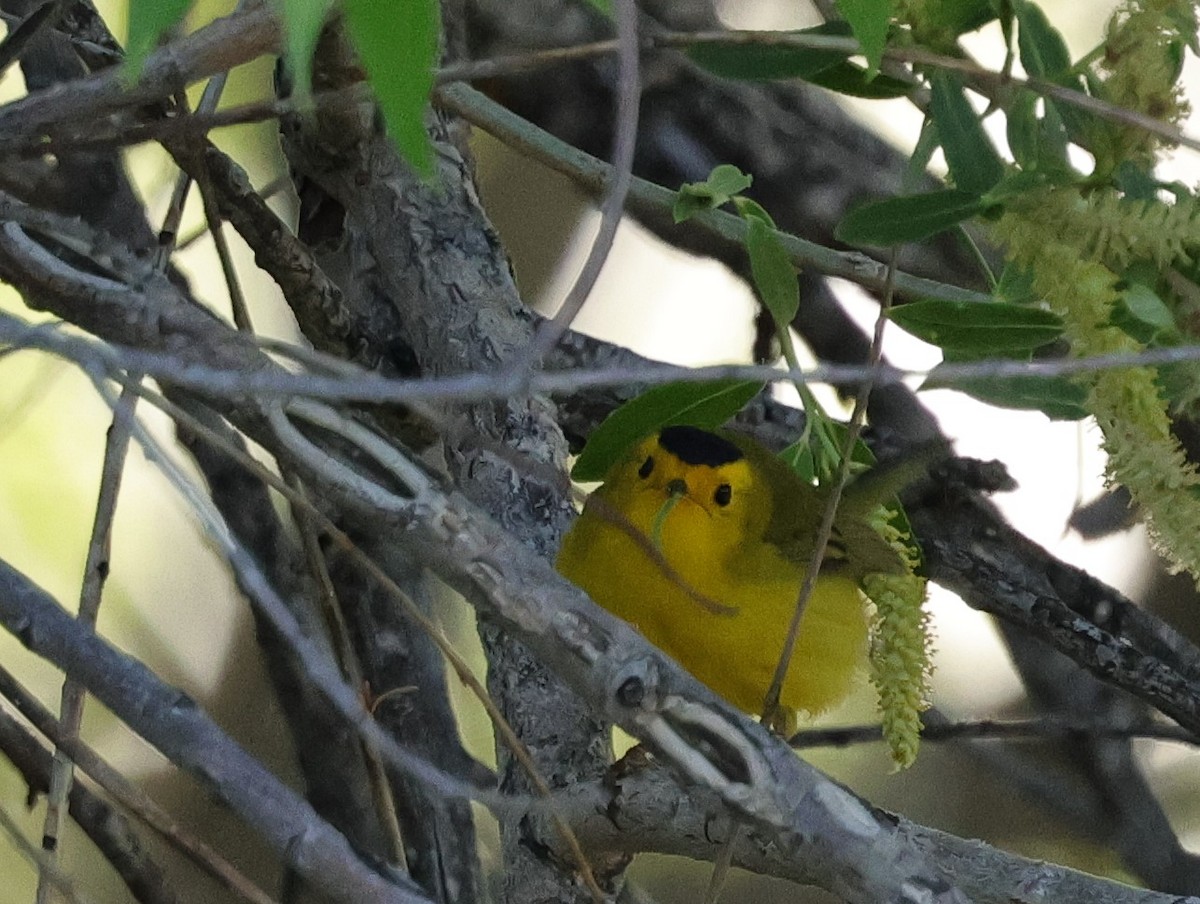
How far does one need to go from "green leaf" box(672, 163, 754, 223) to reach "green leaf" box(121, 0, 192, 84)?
0.48 metres

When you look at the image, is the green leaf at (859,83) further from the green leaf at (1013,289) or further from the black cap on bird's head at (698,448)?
the black cap on bird's head at (698,448)

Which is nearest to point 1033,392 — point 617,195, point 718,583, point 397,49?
point 718,583

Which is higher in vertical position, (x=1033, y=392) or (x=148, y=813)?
(x=1033, y=392)

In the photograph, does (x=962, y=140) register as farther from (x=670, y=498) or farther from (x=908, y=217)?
(x=670, y=498)

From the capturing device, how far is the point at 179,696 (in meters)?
0.61

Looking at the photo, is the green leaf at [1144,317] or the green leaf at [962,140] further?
the green leaf at [962,140]

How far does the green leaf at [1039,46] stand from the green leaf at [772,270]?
17cm

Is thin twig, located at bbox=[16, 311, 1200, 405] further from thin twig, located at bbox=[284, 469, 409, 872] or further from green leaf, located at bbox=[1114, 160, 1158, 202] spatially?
thin twig, located at bbox=[284, 469, 409, 872]

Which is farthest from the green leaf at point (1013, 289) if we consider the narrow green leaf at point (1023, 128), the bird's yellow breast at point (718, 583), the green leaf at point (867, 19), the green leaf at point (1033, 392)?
the green leaf at point (867, 19)

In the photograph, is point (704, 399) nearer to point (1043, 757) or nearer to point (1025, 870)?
point (1025, 870)

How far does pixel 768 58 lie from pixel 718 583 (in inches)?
18.0

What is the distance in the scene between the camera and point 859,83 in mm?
747

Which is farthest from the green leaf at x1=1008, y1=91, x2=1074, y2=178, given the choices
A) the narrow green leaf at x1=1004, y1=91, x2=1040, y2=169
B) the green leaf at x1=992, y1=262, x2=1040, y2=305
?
the green leaf at x1=992, y1=262, x2=1040, y2=305

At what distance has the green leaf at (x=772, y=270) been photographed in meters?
0.76
